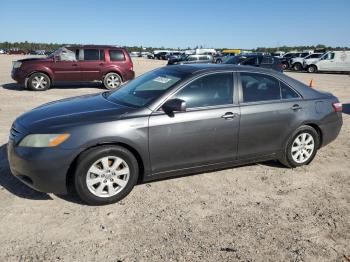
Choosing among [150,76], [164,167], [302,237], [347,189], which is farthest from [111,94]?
[347,189]

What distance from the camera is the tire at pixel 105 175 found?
3.84 m

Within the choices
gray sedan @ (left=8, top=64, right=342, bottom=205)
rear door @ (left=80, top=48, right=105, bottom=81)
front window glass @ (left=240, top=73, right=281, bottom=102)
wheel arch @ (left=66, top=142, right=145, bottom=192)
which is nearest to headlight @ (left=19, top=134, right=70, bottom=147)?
gray sedan @ (left=8, top=64, right=342, bottom=205)

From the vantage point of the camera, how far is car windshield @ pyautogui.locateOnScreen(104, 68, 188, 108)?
A: 14.4ft

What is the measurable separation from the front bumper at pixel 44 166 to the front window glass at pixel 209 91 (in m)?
1.55

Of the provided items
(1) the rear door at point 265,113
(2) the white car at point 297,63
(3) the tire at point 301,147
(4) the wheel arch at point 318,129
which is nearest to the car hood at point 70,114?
(1) the rear door at point 265,113

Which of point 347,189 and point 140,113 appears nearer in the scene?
point 140,113

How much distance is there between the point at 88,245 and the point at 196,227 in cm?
109

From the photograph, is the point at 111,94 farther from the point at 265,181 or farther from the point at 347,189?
the point at 347,189

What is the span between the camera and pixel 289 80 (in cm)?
522

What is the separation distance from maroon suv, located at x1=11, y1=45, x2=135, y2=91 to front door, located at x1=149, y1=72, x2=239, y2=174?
32.2 feet

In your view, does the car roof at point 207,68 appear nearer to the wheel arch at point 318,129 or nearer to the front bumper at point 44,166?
the wheel arch at point 318,129

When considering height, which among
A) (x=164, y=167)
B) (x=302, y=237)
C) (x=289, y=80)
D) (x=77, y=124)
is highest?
(x=289, y=80)

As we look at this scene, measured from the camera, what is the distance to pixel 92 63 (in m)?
13.6

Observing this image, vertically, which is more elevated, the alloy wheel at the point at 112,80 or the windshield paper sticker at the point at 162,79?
the windshield paper sticker at the point at 162,79
